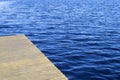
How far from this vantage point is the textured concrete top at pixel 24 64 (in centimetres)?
686

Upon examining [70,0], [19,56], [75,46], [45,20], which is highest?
[70,0]

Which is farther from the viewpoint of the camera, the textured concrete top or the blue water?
the blue water

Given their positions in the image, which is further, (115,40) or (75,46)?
(115,40)

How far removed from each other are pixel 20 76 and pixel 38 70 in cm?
61

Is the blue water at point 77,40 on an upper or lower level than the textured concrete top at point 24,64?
upper

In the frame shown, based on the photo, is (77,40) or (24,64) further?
(77,40)

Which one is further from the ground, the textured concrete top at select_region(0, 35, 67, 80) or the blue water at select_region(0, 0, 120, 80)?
the blue water at select_region(0, 0, 120, 80)

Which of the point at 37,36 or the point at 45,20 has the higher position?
the point at 45,20

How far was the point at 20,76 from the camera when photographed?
689 centimetres

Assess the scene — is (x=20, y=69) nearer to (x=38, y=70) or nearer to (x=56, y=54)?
(x=38, y=70)

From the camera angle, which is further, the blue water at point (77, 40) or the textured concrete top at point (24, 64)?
the blue water at point (77, 40)

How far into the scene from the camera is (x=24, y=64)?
7816 millimetres

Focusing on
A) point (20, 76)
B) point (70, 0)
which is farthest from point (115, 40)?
point (70, 0)

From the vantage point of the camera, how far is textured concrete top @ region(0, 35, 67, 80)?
6863 millimetres
